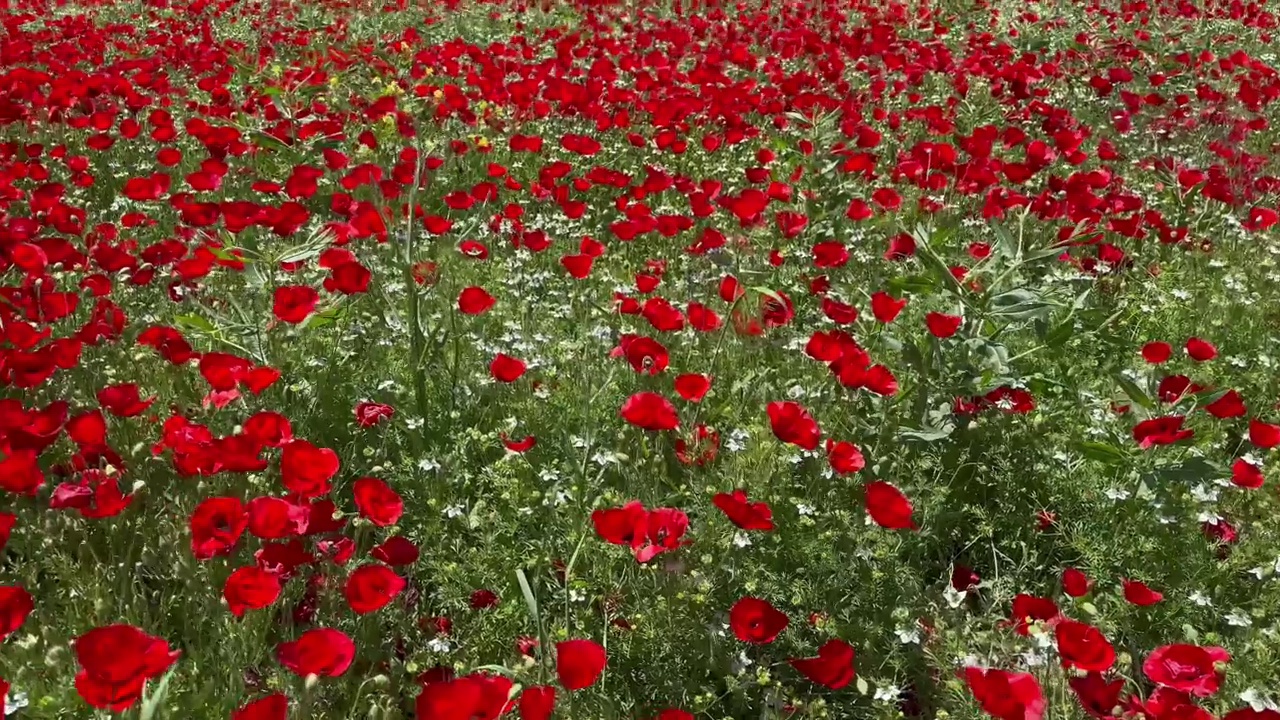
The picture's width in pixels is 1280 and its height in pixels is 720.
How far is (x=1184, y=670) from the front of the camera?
1.82 meters

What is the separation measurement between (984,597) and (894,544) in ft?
1.01

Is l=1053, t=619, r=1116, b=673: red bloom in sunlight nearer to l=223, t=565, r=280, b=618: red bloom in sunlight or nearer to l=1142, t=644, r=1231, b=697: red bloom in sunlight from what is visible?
l=1142, t=644, r=1231, b=697: red bloom in sunlight

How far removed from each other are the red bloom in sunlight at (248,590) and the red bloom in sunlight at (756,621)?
35.1 inches

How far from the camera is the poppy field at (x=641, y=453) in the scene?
6.80ft

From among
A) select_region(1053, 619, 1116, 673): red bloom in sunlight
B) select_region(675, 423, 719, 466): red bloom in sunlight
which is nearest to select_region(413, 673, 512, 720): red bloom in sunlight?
Result: select_region(1053, 619, 1116, 673): red bloom in sunlight

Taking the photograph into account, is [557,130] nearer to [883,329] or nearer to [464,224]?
[464,224]

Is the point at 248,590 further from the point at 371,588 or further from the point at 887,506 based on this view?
the point at 887,506

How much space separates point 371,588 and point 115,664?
48cm

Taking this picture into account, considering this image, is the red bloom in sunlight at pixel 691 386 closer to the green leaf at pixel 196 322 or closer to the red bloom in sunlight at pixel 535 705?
the red bloom in sunlight at pixel 535 705

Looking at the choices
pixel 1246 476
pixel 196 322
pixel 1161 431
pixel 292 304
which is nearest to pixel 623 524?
pixel 292 304

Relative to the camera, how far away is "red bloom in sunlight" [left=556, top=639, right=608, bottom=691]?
1640mm

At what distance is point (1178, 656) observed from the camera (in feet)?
6.02

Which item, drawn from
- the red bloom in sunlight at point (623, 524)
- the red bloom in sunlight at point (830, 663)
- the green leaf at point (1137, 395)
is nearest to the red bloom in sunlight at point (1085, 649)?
the red bloom in sunlight at point (830, 663)

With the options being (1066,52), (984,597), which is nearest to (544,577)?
(984,597)
